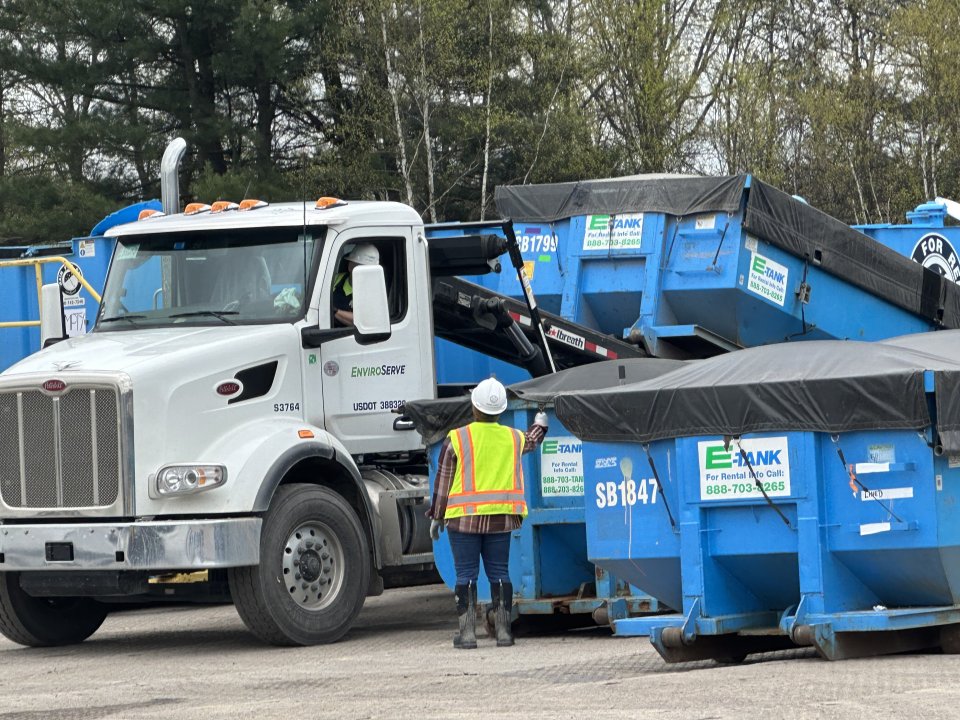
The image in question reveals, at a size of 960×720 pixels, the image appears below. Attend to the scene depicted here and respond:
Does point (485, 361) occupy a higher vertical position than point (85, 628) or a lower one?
higher

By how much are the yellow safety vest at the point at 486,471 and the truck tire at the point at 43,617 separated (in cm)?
288

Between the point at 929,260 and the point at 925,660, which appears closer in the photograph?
the point at 925,660

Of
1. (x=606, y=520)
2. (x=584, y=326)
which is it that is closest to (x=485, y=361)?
(x=584, y=326)

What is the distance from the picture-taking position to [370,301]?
394 inches

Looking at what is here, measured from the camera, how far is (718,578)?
805 cm

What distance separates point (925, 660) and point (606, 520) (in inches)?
68.4

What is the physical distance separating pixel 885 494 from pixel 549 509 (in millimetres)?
2690

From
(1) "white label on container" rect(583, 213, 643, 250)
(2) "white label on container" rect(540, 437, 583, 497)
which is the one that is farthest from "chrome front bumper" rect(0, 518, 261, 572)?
(1) "white label on container" rect(583, 213, 643, 250)

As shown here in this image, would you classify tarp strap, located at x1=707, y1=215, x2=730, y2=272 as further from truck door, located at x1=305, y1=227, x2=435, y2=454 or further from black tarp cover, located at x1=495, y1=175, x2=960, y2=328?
truck door, located at x1=305, y1=227, x2=435, y2=454

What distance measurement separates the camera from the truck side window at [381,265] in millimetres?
10445

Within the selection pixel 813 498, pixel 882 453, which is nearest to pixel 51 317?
pixel 813 498

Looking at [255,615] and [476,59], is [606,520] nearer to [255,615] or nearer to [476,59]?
[255,615]

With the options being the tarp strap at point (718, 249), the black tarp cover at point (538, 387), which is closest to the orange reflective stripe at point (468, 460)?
the black tarp cover at point (538, 387)

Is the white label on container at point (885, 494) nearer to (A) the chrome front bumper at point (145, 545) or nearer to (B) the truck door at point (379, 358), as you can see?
(A) the chrome front bumper at point (145, 545)
